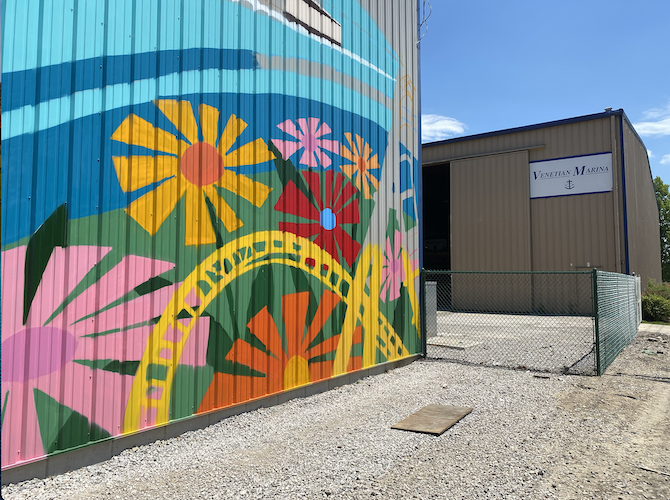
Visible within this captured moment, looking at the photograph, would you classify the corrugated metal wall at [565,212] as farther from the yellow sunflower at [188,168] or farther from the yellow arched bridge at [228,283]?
the yellow sunflower at [188,168]

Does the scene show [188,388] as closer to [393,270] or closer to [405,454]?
[405,454]

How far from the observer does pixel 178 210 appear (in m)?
4.96

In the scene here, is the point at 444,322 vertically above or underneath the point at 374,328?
underneath

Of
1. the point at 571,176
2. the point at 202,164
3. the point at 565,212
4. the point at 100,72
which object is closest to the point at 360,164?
the point at 202,164

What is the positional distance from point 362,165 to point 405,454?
4797mm

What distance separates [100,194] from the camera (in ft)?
14.1

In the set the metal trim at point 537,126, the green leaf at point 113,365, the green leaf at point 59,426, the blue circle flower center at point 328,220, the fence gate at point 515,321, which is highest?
the metal trim at point 537,126

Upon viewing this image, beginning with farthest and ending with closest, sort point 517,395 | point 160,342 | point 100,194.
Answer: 1. point 517,395
2. point 160,342
3. point 100,194

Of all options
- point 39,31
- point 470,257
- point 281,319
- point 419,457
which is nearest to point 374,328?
point 281,319

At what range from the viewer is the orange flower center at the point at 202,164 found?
16.6 feet

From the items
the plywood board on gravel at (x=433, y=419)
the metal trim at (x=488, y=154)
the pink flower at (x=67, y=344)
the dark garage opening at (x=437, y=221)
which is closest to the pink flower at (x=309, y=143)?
the pink flower at (x=67, y=344)

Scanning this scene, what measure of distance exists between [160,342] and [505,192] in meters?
19.3

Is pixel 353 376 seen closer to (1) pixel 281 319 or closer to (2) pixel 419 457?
(1) pixel 281 319

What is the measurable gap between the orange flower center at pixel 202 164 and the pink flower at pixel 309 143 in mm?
1075
